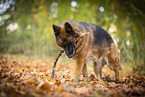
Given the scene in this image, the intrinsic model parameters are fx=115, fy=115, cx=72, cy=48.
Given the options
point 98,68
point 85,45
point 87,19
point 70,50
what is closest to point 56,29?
point 70,50

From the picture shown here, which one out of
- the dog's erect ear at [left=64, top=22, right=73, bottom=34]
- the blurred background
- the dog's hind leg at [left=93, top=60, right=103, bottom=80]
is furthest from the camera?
the blurred background

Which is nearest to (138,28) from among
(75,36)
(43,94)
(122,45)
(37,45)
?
(122,45)

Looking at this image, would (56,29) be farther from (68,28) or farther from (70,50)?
(70,50)

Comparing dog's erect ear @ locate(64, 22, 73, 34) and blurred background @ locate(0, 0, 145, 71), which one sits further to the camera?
blurred background @ locate(0, 0, 145, 71)

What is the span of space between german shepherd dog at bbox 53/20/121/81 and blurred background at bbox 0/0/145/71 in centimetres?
191

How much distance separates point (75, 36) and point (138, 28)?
19.9ft

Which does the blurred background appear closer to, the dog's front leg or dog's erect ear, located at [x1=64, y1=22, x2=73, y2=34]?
the dog's front leg

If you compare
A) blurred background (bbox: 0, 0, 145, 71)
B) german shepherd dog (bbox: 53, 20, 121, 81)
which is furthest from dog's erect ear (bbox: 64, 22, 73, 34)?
blurred background (bbox: 0, 0, 145, 71)

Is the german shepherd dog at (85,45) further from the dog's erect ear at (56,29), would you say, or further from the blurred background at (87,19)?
the blurred background at (87,19)

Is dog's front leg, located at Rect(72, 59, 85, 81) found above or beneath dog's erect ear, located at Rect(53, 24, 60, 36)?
beneath

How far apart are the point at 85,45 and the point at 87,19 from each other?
14.8ft

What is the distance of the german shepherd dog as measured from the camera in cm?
304

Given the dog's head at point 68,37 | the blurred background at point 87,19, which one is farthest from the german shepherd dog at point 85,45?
the blurred background at point 87,19

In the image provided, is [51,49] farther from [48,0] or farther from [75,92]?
[75,92]
